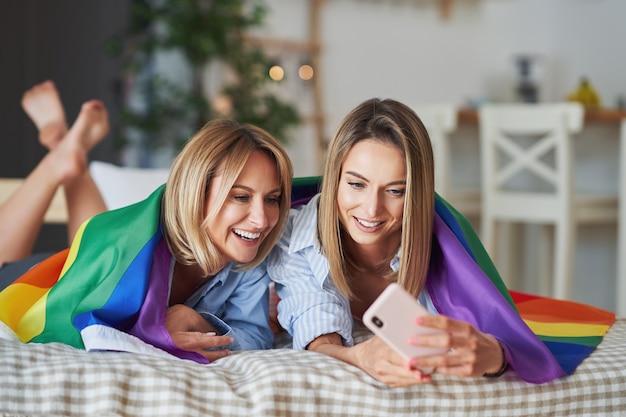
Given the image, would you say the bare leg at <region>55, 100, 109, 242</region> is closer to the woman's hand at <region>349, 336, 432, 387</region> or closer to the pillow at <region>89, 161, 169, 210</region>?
the pillow at <region>89, 161, 169, 210</region>

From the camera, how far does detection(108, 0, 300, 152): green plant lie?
4.00 meters

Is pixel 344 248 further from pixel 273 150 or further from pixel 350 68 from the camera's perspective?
pixel 350 68

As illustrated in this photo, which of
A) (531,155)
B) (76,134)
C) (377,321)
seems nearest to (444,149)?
(531,155)

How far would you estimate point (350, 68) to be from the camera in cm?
500

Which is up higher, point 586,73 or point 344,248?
point 586,73

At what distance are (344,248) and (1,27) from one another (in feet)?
9.78

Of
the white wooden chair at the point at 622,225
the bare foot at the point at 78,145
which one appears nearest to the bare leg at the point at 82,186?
→ the bare foot at the point at 78,145

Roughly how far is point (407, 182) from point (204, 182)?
367mm

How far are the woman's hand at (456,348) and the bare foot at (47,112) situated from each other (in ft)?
5.73

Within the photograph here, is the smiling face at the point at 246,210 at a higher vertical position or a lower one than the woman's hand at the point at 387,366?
higher

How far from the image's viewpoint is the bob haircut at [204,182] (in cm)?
148

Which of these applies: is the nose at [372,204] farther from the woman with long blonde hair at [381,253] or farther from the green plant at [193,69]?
the green plant at [193,69]

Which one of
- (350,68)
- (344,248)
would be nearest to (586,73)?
(350,68)

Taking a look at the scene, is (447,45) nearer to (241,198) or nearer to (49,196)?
(49,196)
